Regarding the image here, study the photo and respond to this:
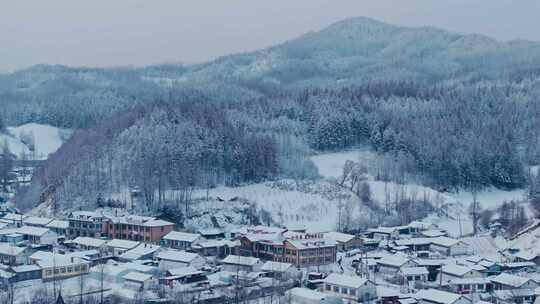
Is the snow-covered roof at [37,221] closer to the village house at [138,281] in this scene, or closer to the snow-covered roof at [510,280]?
the village house at [138,281]

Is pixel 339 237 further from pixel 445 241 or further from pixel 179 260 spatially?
pixel 179 260

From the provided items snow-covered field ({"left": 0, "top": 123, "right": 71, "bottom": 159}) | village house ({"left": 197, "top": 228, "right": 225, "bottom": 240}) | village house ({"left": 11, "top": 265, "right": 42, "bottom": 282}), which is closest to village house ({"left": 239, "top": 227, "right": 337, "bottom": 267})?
village house ({"left": 197, "top": 228, "right": 225, "bottom": 240})

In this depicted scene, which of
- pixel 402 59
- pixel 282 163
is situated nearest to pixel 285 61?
pixel 402 59

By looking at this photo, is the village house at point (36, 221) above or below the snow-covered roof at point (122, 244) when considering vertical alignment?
above

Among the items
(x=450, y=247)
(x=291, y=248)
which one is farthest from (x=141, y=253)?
(x=450, y=247)

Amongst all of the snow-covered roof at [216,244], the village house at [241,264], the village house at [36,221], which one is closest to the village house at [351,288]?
the village house at [241,264]

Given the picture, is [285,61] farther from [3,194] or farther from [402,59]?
[3,194]

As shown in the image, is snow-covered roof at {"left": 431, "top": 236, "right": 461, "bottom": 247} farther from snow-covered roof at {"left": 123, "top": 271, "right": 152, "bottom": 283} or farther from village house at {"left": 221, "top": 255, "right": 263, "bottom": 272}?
snow-covered roof at {"left": 123, "top": 271, "right": 152, "bottom": 283}
